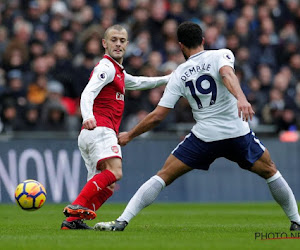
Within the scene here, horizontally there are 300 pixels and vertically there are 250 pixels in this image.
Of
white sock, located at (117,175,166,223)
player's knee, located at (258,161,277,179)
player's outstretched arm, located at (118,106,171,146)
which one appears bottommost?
white sock, located at (117,175,166,223)

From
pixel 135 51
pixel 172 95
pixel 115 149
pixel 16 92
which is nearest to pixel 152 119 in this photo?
pixel 172 95

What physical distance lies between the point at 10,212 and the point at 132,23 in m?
7.49

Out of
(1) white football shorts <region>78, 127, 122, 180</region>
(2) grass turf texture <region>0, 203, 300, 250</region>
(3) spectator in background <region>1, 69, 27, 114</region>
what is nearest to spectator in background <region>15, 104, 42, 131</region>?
(3) spectator in background <region>1, 69, 27, 114</region>

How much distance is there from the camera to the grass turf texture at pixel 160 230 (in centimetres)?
755

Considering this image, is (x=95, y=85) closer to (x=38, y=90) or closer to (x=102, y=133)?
(x=102, y=133)

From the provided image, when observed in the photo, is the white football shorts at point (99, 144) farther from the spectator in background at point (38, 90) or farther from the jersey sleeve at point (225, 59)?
the spectator in background at point (38, 90)

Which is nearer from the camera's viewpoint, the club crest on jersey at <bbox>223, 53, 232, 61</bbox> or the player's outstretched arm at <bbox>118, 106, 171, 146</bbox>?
the club crest on jersey at <bbox>223, 53, 232, 61</bbox>

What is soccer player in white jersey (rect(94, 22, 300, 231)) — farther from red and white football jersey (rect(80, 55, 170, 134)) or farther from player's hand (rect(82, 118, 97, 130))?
red and white football jersey (rect(80, 55, 170, 134))

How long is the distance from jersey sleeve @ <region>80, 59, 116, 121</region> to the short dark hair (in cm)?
106

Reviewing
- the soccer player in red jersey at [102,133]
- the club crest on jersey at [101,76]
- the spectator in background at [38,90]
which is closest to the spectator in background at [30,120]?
the spectator in background at [38,90]

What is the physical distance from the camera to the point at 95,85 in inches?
366

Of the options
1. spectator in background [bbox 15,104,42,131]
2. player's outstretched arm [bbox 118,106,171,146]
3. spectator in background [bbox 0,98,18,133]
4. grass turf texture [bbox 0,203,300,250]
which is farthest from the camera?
spectator in background [bbox 15,104,42,131]

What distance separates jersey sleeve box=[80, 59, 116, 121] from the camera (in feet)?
Answer: 29.8

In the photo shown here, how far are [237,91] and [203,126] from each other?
70 centimetres
